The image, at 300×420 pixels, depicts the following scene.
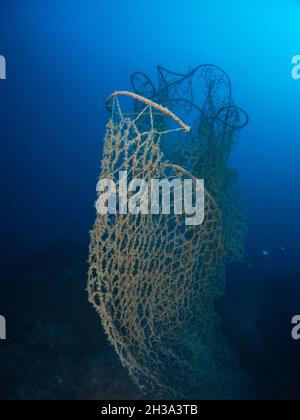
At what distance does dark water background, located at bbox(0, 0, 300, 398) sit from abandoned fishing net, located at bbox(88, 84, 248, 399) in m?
1.86

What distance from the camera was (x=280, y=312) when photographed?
571 cm

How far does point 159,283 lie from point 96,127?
1437cm

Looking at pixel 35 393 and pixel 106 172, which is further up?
pixel 106 172

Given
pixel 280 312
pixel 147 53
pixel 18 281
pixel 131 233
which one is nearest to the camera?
pixel 131 233

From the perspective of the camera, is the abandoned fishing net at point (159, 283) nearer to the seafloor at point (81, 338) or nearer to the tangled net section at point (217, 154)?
the tangled net section at point (217, 154)

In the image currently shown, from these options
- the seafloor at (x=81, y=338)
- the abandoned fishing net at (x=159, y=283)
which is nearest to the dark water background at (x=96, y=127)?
the seafloor at (x=81, y=338)

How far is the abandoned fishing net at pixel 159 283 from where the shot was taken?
100 inches

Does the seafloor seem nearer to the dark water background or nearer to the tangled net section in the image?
the dark water background

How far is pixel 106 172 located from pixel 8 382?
325cm

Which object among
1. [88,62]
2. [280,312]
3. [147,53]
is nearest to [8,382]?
[280,312]

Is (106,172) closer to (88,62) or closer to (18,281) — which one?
(18,281)

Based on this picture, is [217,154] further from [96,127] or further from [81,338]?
[96,127]

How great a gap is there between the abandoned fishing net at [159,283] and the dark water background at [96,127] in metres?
1.86

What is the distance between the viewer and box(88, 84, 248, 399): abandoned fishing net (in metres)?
2.55
